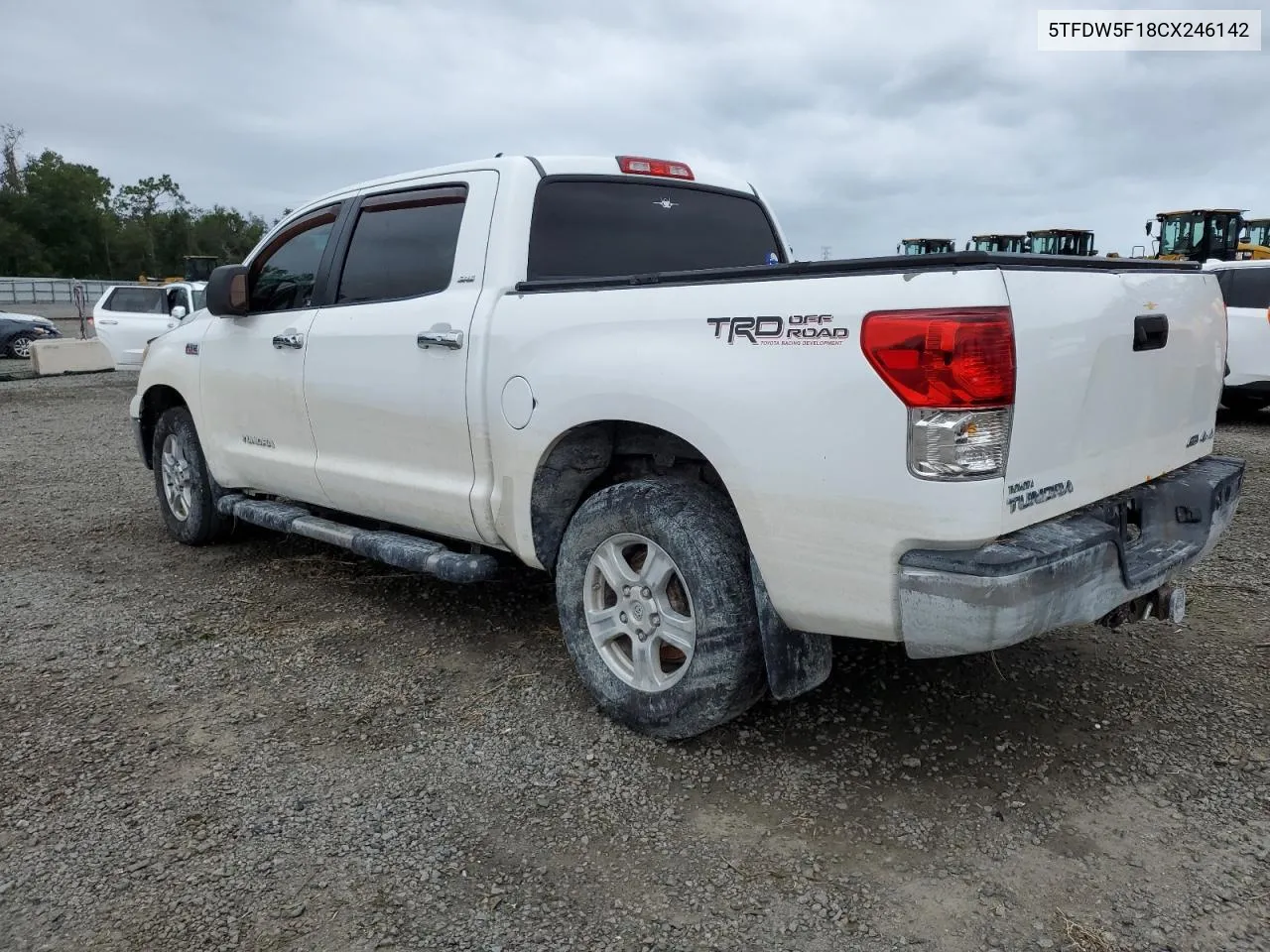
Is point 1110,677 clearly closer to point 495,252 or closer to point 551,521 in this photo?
point 551,521

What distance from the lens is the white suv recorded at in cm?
983

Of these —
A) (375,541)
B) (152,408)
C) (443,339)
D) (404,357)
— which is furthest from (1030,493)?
(152,408)

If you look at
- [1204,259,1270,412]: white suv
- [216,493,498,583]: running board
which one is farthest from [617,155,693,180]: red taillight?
[1204,259,1270,412]: white suv


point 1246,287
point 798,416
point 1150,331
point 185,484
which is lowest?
point 185,484

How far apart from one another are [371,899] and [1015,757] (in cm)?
201

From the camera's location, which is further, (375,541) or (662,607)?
(375,541)

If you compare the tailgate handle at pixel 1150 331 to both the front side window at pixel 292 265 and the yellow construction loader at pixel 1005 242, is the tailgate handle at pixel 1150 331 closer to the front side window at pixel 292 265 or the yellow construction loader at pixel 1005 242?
the front side window at pixel 292 265

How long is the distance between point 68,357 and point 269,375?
16.1m

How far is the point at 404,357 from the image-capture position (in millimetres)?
3934

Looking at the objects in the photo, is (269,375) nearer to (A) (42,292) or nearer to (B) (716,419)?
(B) (716,419)

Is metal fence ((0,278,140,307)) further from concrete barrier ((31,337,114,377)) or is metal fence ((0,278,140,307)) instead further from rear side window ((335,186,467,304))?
rear side window ((335,186,467,304))

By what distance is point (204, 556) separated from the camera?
5.60m

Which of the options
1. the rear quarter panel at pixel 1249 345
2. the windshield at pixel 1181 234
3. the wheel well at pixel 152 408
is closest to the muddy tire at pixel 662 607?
the wheel well at pixel 152 408

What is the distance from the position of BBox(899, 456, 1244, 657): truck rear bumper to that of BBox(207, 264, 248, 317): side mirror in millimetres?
3667
